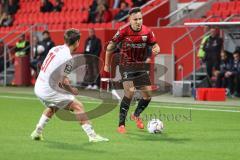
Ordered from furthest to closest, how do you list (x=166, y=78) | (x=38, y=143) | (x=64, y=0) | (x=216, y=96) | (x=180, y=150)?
(x=64, y=0)
(x=166, y=78)
(x=216, y=96)
(x=38, y=143)
(x=180, y=150)

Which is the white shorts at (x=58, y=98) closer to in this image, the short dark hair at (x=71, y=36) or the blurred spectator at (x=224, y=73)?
the short dark hair at (x=71, y=36)

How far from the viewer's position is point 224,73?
80.7 feet

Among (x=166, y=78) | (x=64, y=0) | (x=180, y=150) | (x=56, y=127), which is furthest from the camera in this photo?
(x=64, y=0)

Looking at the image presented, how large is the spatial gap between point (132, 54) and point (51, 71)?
2.56m

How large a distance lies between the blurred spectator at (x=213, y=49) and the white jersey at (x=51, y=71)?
43.5 ft

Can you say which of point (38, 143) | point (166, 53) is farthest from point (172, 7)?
point (38, 143)

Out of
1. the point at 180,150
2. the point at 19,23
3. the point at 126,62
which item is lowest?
the point at 180,150

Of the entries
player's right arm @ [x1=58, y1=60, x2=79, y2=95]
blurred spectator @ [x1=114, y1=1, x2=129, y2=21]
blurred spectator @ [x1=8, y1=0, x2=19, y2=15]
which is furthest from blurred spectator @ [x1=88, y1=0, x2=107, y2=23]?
player's right arm @ [x1=58, y1=60, x2=79, y2=95]

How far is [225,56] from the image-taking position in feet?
81.4

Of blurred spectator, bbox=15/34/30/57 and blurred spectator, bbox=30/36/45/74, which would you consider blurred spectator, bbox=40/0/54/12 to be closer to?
blurred spectator, bbox=15/34/30/57

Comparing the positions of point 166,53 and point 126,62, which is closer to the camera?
point 126,62

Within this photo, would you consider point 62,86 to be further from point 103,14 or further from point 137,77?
point 103,14

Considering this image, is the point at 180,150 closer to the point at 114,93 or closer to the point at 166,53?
the point at 114,93

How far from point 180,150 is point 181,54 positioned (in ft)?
53.4
